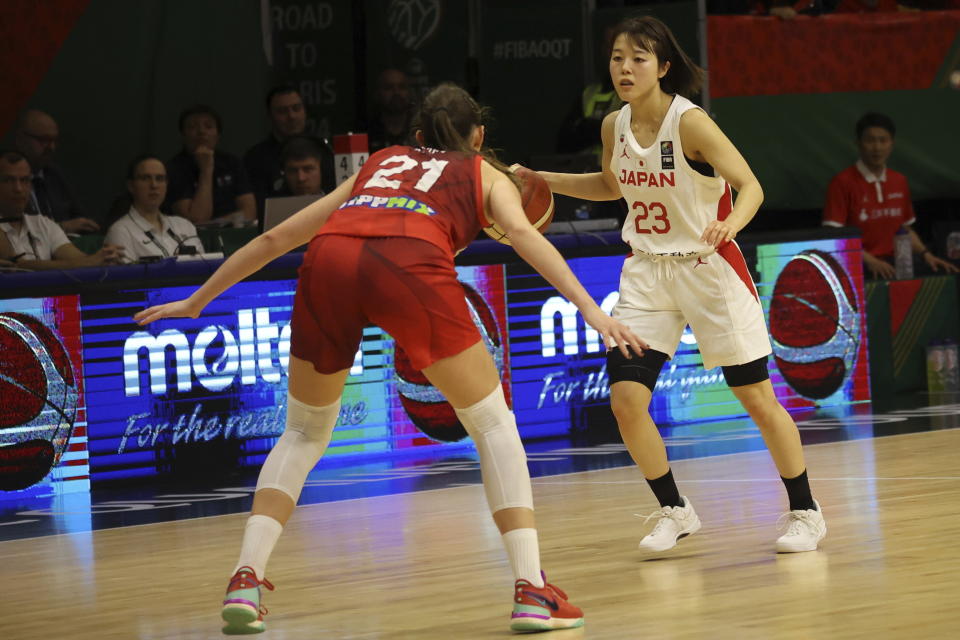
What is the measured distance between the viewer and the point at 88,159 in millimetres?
11578

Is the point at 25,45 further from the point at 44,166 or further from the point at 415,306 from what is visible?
the point at 415,306

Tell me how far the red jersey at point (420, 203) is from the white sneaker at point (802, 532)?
1693 millimetres

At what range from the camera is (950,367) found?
11234 millimetres

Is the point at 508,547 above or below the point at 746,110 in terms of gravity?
below

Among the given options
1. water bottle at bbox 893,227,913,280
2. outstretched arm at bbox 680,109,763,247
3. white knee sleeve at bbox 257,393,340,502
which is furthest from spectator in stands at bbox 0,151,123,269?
water bottle at bbox 893,227,913,280

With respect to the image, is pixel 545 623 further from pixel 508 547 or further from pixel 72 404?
pixel 72 404

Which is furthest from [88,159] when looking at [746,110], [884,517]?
[884,517]

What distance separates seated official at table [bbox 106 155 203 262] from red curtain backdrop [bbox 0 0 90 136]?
91.5 inches

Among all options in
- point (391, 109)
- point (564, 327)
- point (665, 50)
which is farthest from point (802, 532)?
point (391, 109)

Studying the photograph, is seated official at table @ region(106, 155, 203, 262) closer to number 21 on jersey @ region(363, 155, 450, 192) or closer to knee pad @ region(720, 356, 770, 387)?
knee pad @ region(720, 356, 770, 387)

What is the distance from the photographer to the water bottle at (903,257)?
11.2 m

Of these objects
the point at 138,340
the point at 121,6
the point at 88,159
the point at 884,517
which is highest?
the point at 121,6

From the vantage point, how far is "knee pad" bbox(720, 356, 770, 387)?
5879 millimetres

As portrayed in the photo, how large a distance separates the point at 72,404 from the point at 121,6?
402 centimetres
